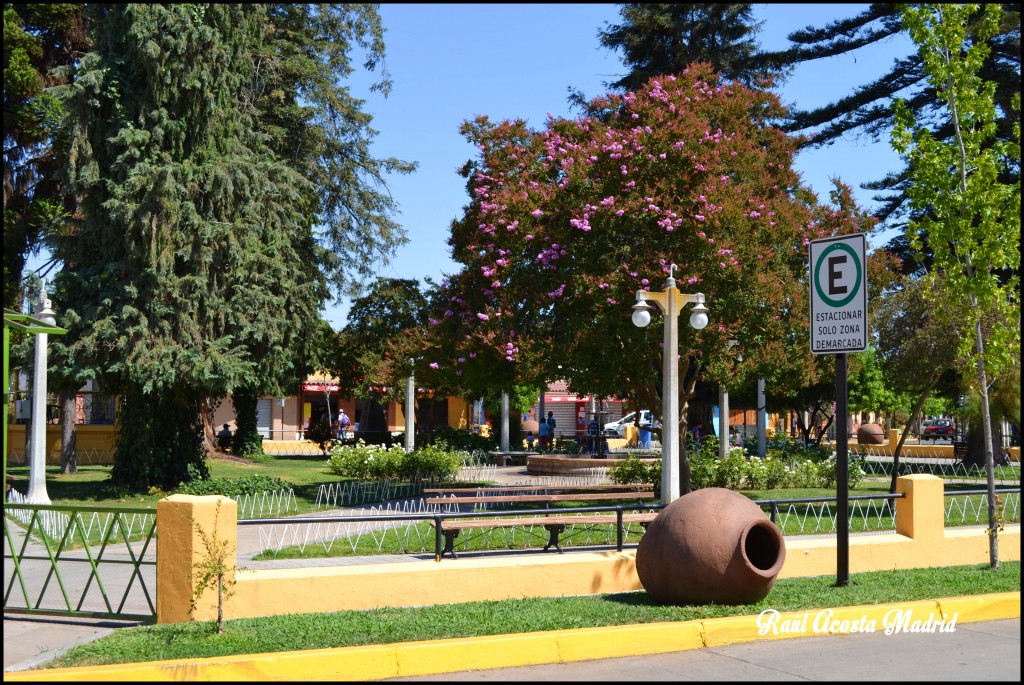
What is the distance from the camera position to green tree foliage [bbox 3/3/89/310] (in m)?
25.7

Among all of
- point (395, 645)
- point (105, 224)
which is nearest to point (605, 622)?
point (395, 645)

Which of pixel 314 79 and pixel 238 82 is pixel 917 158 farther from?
pixel 314 79

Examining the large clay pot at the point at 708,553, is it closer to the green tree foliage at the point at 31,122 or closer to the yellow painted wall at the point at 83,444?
the green tree foliage at the point at 31,122

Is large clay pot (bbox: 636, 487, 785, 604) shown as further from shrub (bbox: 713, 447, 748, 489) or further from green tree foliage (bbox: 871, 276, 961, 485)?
shrub (bbox: 713, 447, 748, 489)

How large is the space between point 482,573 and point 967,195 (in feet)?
24.9

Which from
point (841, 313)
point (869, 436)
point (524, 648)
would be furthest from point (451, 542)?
point (869, 436)

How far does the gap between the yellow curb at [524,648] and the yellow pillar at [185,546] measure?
159cm

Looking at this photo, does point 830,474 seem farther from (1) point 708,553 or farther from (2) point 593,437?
(1) point 708,553

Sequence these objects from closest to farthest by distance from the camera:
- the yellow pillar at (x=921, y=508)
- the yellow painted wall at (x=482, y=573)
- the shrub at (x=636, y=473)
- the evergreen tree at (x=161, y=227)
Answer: the yellow painted wall at (x=482, y=573) → the yellow pillar at (x=921, y=508) → the evergreen tree at (x=161, y=227) → the shrub at (x=636, y=473)

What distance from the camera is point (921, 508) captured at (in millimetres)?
13172

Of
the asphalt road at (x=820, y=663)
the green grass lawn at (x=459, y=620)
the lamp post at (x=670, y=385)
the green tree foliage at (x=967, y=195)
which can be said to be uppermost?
the green tree foliage at (x=967, y=195)

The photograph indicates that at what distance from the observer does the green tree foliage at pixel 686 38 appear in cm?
3594

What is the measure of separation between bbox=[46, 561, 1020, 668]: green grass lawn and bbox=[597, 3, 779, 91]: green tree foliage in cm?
2776

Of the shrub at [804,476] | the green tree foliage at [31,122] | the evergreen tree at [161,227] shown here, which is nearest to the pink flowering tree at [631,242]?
the shrub at [804,476]
